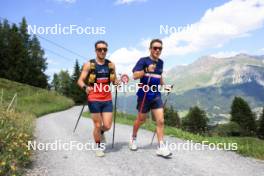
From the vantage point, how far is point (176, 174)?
6828 mm

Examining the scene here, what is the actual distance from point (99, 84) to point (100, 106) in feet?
1.84

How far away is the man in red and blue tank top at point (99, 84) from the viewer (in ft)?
28.8

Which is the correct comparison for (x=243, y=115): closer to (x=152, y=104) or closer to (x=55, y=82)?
(x=55, y=82)

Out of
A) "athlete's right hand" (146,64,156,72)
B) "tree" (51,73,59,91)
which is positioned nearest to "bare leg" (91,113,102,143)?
"athlete's right hand" (146,64,156,72)

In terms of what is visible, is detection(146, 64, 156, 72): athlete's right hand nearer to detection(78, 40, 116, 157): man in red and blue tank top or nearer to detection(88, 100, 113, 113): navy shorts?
detection(78, 40, 116, 157): man in red and blue tank top

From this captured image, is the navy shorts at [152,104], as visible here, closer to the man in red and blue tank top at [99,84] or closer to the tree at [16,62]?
the man in red and blue tank top at [99,84]

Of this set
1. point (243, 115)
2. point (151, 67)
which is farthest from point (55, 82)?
point (151, 67)

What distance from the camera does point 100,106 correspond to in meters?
8.98

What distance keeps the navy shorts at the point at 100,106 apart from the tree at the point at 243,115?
8921 cm

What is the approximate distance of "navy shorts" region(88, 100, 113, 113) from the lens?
8914mm

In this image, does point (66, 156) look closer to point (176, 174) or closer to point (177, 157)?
point (177, 157)

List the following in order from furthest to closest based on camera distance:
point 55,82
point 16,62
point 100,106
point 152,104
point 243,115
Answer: point 55,82, point 243,115, point 16,62, point 152,104, point 100,106

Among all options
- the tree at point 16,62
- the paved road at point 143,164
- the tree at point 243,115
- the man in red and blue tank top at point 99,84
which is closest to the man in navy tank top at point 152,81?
the man in red and blue tank top at point 99,84

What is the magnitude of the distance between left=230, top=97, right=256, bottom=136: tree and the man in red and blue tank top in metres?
89.2
